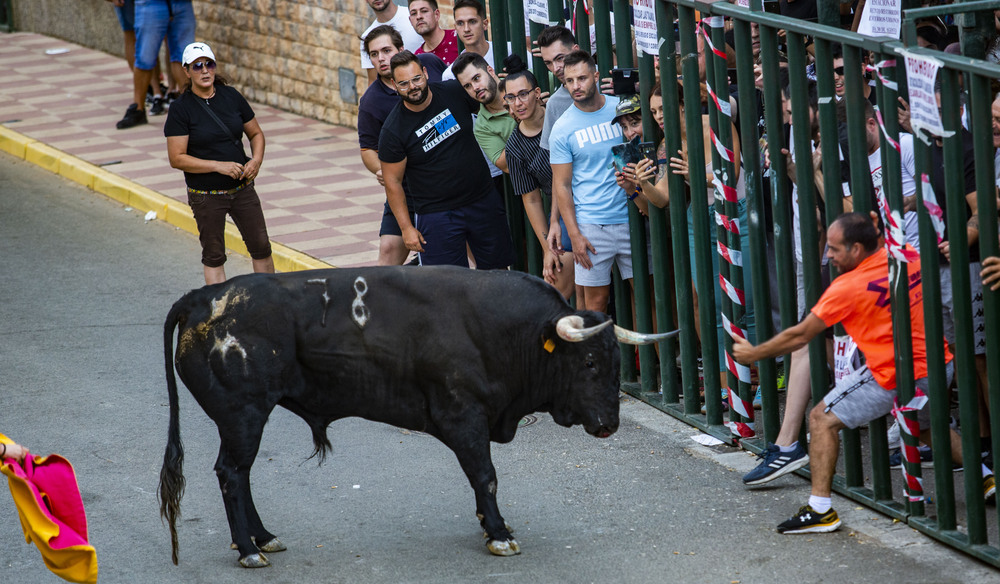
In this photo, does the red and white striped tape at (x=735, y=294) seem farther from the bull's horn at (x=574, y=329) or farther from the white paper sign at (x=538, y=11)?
the white paper sign at (x=538, y=11)

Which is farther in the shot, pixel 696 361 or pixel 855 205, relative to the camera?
pixel 696 361

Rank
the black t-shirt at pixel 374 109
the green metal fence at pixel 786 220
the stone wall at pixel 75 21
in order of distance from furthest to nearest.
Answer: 1. the stone wall at pixel 75 21
2. the black t-shirt at pixel 374 109
3. the green metal fence at pixel 786 220

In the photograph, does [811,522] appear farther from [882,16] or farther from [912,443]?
[882,16]

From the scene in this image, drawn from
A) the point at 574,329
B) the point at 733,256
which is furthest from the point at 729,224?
the point at 574,329

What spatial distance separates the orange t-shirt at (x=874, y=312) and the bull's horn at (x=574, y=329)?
991 millimetres

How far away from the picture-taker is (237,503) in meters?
6.45

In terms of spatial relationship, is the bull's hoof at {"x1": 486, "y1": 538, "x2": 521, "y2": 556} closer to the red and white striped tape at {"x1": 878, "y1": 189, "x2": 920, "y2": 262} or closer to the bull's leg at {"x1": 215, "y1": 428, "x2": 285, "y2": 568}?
the bull's leg at {"x1": 215, "y1": 428, "x2": 285, "y2": 568}

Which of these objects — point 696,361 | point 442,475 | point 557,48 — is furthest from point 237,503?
point 557,48

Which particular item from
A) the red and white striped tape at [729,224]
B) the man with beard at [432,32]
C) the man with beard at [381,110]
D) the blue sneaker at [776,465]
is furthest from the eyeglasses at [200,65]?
the blue sneaker at [776,465]

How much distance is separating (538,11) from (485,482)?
3696mm

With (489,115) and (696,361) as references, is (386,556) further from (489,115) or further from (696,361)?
(489,115)

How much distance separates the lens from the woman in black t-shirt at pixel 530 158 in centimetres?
843

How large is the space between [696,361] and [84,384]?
4.00 meters

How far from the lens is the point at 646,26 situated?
25.3 feet
